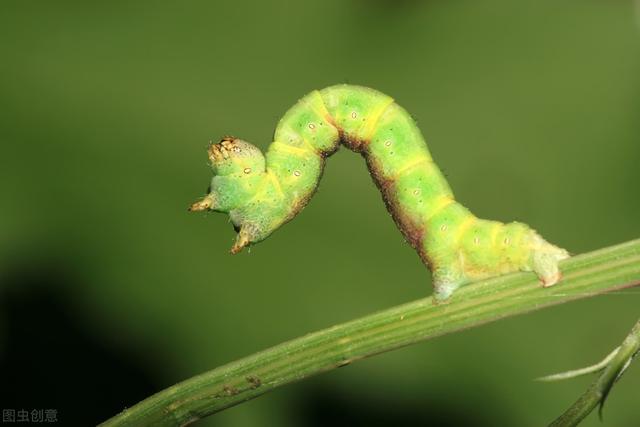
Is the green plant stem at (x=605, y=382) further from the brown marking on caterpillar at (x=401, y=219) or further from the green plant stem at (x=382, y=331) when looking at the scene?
the brown marking on caterpillar at (x=401, y=219)

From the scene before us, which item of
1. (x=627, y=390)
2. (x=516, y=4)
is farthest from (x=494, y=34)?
(x=627, y=390)

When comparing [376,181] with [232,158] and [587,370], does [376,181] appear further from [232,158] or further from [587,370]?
[587,370]

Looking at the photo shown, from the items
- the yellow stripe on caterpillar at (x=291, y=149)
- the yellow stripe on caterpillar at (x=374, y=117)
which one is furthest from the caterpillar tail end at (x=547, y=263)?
the yellow stripe on caterpillar at (x=291, y=149)

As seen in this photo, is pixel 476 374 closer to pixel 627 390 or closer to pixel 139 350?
pixel 627 390

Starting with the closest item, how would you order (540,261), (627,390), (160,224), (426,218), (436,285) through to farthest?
(540,261)
(436,285)
(426,218)
(627,390)
(160,224)

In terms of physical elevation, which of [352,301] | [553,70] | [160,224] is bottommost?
[352,301]

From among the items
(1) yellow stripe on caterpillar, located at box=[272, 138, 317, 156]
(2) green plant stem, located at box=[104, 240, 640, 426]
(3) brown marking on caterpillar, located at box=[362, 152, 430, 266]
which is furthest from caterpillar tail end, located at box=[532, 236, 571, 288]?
(1) yellow stripe on caterpillar, located at box=[272, 138, 317, 156]

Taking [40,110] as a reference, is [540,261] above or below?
below

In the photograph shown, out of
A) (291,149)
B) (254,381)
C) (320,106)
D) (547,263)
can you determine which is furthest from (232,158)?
(547,263)
